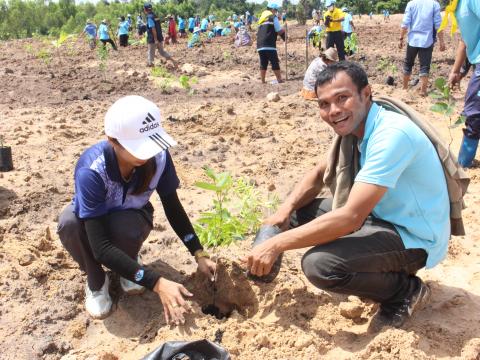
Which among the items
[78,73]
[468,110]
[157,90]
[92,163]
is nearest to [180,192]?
[92,163]

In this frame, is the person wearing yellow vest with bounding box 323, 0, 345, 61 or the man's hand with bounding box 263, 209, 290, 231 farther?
the person wearing yellow vest with bounding box 323, 0, 345, 61

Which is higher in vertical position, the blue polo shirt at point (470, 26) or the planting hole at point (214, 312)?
the blue polo shirt at point (470, 26)

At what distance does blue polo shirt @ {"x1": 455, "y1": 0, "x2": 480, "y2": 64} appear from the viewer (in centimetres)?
366

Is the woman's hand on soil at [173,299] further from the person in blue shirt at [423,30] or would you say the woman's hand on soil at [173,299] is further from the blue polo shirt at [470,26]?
the person in blue shirt at [423,30]

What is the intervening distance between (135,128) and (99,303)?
3.26 feet

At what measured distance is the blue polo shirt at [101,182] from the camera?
2.16 m

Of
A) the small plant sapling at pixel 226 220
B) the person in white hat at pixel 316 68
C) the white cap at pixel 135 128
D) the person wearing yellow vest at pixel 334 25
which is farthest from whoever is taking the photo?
the person wearing yellow vest at pixel 334 25

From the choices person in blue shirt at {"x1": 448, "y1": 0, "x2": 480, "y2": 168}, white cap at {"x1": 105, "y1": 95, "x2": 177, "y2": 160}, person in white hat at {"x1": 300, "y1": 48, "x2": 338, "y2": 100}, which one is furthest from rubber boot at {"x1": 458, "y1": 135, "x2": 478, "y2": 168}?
white cap at {"x1": 105, "y1": 95, "x2": 177, "y2": 160}

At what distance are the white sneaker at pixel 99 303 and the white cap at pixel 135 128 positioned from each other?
0.88 metres

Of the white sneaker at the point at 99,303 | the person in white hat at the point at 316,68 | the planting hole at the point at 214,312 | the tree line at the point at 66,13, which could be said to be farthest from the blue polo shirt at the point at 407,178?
the tree line at the point at 66,13

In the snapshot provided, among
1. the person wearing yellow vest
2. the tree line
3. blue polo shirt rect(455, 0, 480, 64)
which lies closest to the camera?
blue polo shirt rect(455, 0, 480, 64)

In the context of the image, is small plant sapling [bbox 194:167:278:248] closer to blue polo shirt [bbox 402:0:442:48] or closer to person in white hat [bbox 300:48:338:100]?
person in white hat [bbox 300:48:338:100]

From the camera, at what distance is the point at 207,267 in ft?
8.00

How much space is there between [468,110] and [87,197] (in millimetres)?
3022
